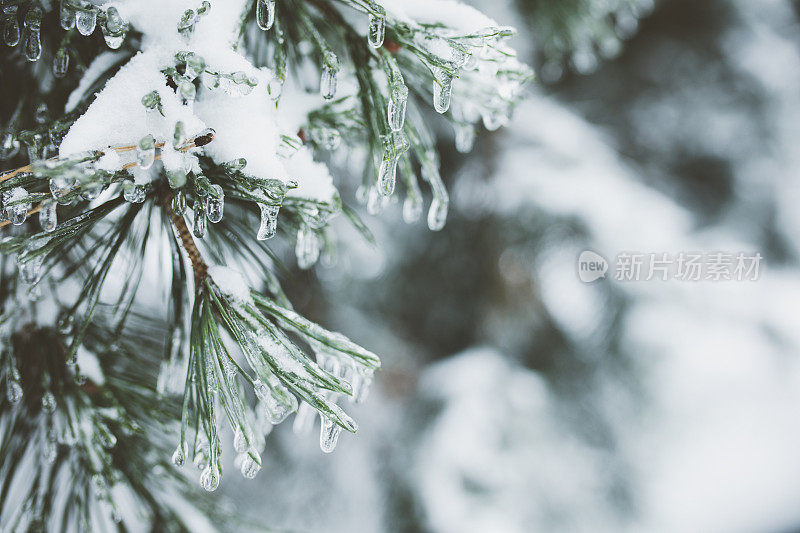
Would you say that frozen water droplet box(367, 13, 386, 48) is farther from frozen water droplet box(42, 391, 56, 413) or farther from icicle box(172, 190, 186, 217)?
frozen water droplet box(42, 391, 56, 413)

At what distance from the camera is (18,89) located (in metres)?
0.43

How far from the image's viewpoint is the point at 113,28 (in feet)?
1.08

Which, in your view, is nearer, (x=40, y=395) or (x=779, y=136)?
(x=40, y=395)

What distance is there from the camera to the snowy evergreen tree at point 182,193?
0.33 m

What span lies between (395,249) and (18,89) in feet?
4.20

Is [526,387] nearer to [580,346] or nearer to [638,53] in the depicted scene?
[580,346]

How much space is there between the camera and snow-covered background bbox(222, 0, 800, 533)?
135 centimetres

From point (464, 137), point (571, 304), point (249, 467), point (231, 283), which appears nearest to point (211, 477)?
point (249, 467)

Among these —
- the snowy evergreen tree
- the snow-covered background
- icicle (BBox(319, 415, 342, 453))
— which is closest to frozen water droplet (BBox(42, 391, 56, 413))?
the snowy evergreen tree

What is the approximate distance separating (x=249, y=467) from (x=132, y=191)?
0.62ft

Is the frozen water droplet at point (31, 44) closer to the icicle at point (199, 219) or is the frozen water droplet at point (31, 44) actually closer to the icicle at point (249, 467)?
the icicle at point (199, 219)

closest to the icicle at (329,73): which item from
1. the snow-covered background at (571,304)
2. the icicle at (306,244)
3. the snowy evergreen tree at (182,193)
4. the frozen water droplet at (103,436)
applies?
the snowy evergreen tree at (182,193)

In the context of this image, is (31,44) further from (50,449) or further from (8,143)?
(50,449)

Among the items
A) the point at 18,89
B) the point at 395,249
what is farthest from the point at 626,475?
the point at 18,89
